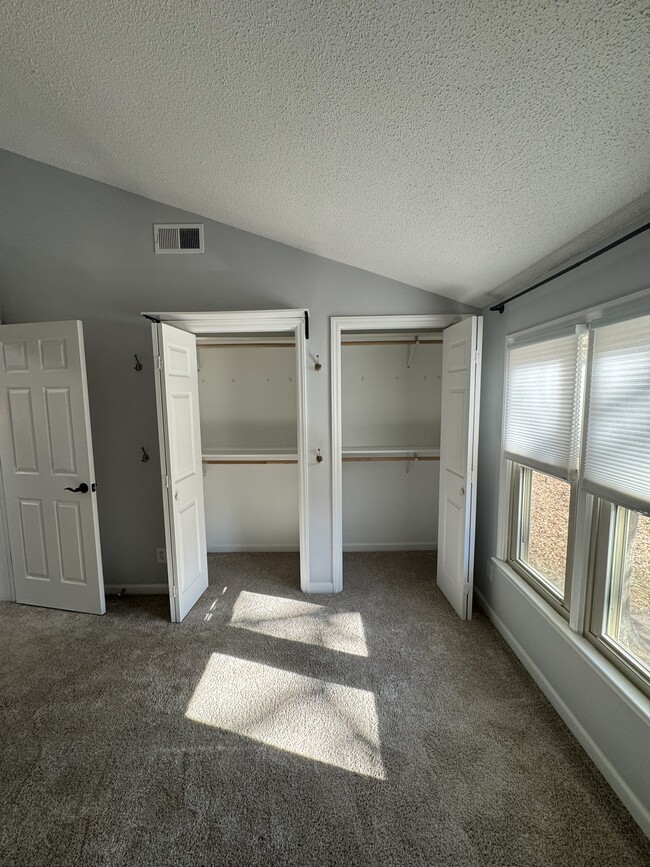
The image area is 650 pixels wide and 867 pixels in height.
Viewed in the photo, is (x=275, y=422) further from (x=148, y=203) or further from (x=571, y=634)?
(x=571, y=634)

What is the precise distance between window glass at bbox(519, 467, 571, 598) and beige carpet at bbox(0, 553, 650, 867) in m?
0.57

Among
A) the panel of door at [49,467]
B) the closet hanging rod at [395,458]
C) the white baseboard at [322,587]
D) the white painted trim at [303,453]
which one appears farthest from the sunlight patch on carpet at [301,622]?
the closet hanging rod at [395,458]

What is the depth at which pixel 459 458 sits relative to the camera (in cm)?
250

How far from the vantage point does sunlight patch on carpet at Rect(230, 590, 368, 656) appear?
2287 millimetres

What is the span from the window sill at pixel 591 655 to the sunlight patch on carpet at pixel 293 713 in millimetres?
986

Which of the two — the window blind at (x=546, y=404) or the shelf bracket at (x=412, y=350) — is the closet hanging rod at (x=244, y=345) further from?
the window blind at (x=546, y=404)

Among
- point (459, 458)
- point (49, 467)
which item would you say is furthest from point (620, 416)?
point (49, 467)

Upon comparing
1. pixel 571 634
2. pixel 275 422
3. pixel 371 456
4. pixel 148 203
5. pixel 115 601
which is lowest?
pixel 115 601

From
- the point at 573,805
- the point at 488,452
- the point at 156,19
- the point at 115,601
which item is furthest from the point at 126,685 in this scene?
the point at 156,19

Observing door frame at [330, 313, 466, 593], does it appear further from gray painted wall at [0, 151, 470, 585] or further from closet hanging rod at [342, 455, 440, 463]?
closet hanging rod at [342, 455, 440, 463]

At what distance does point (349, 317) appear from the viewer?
2.60 metres

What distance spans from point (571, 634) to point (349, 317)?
88.5 inches

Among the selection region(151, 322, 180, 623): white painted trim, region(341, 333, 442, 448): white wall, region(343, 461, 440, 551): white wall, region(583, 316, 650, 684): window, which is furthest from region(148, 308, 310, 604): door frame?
region(583, 316, 650, 684): window

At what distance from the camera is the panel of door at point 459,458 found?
2.30m
